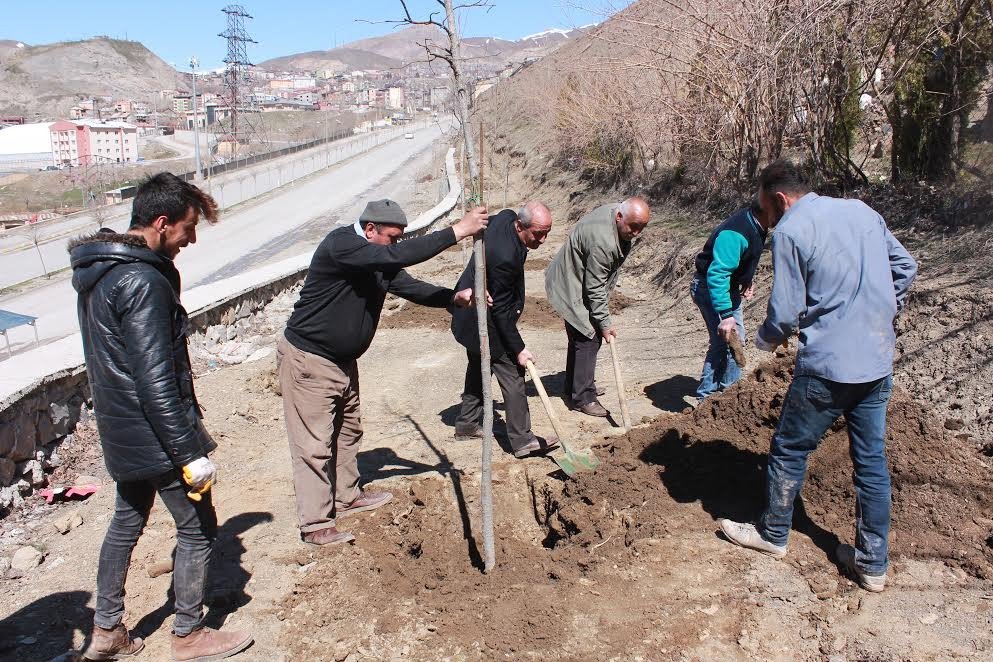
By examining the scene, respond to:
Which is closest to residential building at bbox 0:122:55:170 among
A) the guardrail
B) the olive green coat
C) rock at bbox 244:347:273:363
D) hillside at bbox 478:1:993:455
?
hillside at bbox 478:1:993:455

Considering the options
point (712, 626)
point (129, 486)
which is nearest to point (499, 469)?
point (712, 626)

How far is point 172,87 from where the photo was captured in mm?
184625

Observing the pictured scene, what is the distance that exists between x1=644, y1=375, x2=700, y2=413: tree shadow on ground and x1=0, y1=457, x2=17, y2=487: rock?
171 inches

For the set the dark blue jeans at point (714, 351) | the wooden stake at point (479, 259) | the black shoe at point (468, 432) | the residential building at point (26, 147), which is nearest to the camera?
the wooden stake at point (479, 259)

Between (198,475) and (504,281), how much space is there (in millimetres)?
2524

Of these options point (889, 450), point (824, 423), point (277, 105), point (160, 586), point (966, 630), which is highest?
point (277, 105)

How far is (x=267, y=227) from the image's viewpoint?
104 ft

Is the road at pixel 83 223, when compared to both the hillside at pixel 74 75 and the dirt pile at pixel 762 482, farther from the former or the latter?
the hillside at pixel 74 75

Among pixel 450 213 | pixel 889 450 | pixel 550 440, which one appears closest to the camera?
pixel 889 450

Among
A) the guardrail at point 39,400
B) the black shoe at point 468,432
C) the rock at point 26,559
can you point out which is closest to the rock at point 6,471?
the guardrail at point 39,400

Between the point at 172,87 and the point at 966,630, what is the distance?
20736 centimetres

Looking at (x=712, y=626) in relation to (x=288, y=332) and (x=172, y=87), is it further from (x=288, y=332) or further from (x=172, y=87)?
(x=172, y=87)

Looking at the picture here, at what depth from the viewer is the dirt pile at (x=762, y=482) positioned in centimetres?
350

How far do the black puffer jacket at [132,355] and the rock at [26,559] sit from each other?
165 cm
